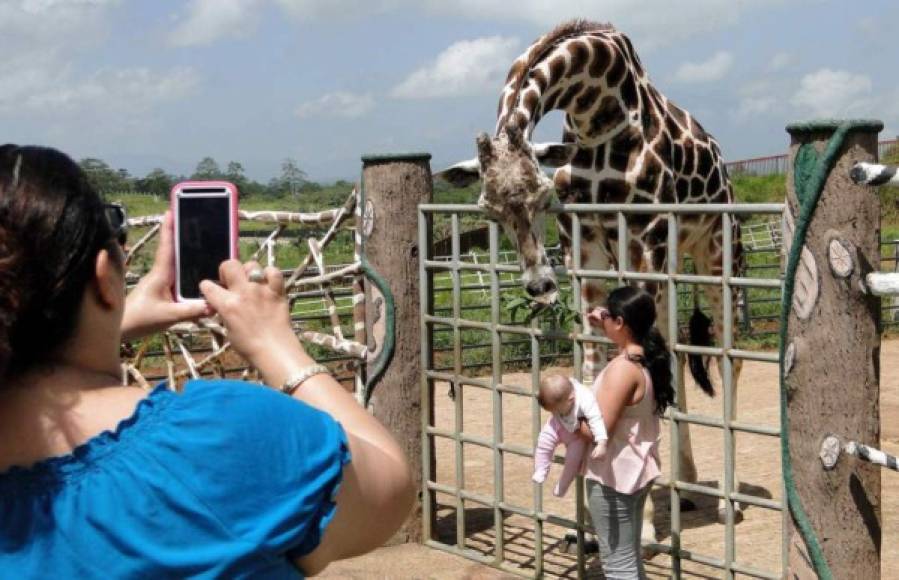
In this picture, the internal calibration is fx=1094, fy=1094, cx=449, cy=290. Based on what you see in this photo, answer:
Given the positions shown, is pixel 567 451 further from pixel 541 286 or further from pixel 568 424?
pixel 541 286

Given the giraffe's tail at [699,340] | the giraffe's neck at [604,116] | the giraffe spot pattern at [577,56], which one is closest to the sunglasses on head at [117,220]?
the giraffe's neck at [604,116]

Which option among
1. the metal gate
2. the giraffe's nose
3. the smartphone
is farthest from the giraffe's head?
the smartphone

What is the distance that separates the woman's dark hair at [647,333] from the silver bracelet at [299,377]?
2495mm

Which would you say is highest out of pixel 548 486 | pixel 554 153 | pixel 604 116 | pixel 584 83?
pixel 584 83

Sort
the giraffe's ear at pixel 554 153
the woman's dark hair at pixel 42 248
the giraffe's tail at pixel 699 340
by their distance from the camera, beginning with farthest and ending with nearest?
the giraffe's tail at pixel 699 340, the giraffe's ear at pixel 554 153, the woman's dark hair at pixel 42 248

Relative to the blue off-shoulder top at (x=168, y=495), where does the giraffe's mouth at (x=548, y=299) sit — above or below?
above

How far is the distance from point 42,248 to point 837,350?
263cm

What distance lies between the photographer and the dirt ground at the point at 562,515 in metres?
5.08

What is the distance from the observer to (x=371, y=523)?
4.67ft

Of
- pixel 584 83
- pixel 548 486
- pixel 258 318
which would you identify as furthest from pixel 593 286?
pixel 258 318

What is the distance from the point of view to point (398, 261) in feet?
17.2

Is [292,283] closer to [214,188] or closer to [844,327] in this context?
[844,327]

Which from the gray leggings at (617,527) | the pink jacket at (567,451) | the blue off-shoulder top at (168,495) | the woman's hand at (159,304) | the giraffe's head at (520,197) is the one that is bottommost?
the gray leggings at (617,527)

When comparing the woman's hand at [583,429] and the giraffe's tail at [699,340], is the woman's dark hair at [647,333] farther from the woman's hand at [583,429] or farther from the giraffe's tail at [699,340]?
the giraffe's tail at [699,340]
